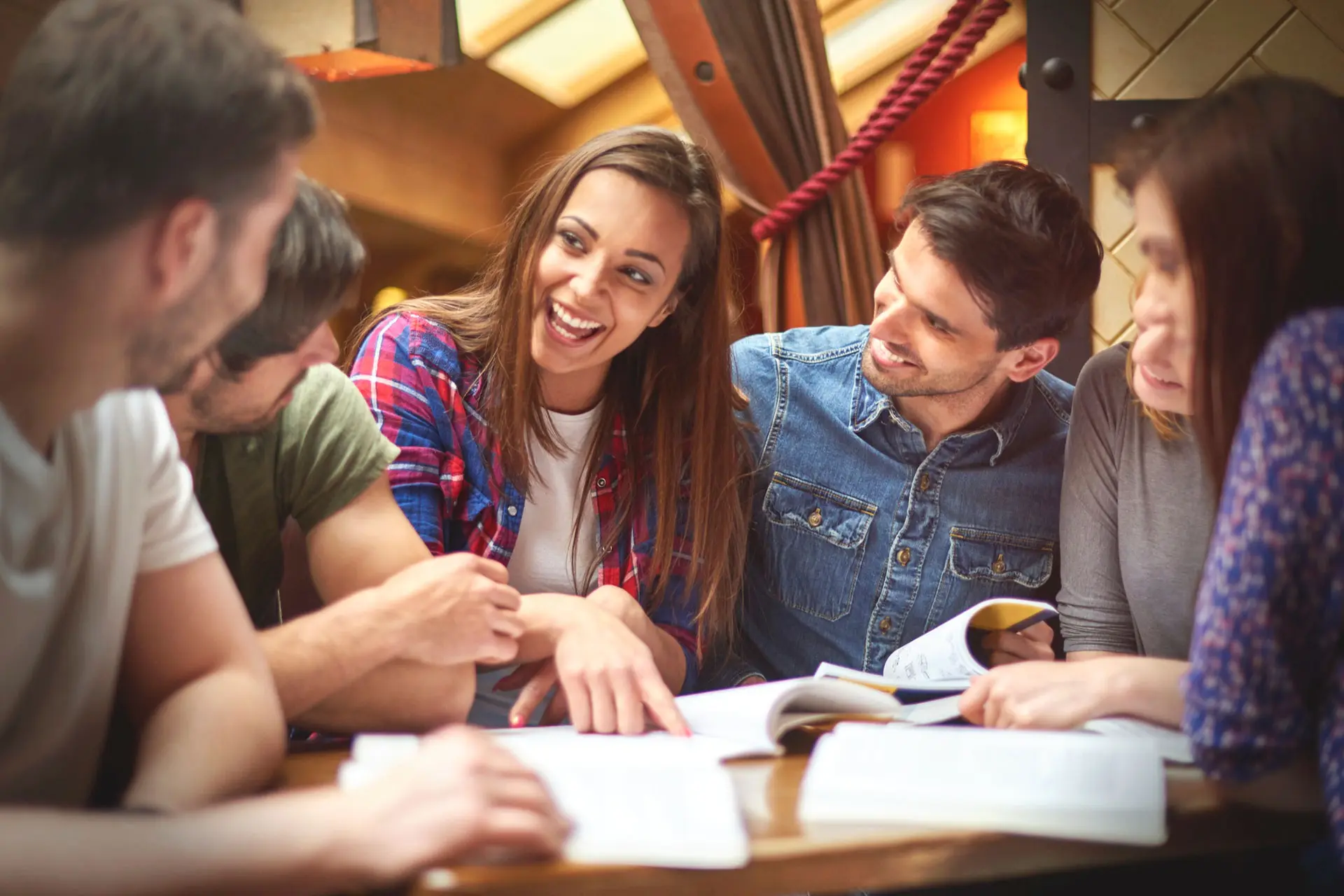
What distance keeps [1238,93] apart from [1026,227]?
74 cm

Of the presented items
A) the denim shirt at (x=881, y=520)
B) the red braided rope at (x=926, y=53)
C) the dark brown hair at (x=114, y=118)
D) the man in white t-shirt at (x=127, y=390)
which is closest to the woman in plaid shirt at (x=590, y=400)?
the denim shirt at (x=881, y=520)

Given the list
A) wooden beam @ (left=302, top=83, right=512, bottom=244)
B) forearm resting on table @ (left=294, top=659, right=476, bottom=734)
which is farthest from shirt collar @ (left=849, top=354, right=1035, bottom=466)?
wooden beam @ (left=302, top=83, right=512, bottom=244)

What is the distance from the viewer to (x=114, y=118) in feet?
2.08

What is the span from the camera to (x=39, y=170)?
2.08 ft

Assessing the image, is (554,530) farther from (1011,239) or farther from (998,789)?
(998,789)

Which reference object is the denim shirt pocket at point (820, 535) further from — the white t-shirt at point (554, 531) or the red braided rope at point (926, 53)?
the red braided rope at point (926, 53)

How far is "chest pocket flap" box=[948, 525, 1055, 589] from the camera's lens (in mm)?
1675

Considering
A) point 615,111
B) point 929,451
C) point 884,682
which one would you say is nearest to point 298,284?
point 884,682

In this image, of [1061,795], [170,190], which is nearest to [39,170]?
[170,190]

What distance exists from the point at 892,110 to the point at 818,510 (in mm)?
741

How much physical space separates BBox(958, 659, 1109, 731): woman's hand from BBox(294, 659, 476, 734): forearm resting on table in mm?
448

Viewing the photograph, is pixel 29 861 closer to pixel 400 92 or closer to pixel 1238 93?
pixel 1238 93

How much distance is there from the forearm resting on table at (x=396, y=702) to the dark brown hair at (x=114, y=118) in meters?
0.48

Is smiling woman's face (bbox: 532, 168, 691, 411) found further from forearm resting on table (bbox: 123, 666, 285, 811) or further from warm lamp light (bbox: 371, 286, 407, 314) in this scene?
warm lamp light (bbox: 371, 286, 407, 314)
